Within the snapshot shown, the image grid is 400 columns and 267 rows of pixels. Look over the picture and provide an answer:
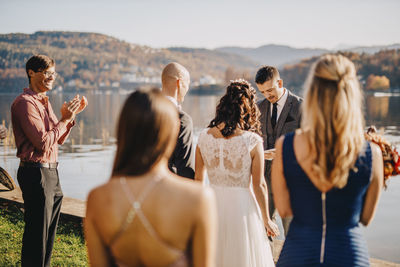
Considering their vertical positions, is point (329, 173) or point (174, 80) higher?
point (174, 80)

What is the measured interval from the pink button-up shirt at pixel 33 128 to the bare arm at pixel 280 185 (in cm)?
235

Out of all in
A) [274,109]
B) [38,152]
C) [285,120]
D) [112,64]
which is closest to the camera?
[38,152]

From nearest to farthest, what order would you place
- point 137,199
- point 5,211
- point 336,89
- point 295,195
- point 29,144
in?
point 137,199 → point 336,89 → point 295,195 → point 29,144 → point 5,211

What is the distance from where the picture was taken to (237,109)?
3328mm

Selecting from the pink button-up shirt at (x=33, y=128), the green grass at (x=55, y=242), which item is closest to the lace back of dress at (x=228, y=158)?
the pink button-up shirt at (x=33, y=128)

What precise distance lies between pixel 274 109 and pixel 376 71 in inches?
3202

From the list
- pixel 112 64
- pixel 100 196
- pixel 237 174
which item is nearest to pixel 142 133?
pixel 100 196

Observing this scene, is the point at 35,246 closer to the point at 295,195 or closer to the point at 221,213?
the point at 221,213

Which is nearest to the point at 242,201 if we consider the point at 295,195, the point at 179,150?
the point at 179,150

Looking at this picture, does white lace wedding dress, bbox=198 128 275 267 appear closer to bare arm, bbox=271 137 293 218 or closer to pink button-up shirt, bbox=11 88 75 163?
bare arm, bbox=271 137 293 218

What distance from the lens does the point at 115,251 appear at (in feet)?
5.14

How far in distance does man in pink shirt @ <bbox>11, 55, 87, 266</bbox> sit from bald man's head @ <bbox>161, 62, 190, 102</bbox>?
2.83 feet

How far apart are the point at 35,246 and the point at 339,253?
9.64 ft

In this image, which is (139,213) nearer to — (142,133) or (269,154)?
(142,133)
